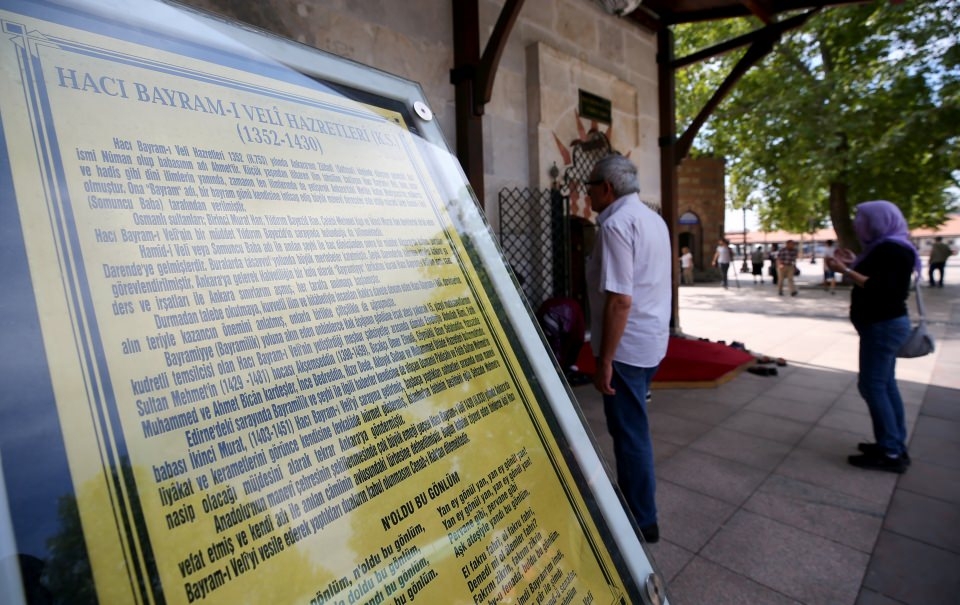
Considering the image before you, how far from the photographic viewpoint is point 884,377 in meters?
3.06

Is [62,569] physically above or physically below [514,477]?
above

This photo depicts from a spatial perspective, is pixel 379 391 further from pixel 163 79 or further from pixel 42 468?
pixel 163 79

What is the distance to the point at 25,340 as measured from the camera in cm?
55

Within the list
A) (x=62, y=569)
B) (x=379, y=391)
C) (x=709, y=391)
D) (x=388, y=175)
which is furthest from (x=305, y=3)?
(x=709, y=391)

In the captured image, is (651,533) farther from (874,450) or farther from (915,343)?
(915,343)

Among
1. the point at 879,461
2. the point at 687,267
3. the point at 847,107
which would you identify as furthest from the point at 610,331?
the point at 687,267

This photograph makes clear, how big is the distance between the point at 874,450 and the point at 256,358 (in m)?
4.01

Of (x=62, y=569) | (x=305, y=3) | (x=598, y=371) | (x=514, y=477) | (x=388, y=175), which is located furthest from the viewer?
(x=305, y=3)

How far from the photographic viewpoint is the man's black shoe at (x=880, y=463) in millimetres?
3199

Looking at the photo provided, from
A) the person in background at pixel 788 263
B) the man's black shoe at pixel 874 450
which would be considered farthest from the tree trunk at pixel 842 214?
the man's black shoe at pixel 874 450

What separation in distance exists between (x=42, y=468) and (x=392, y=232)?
0.62m

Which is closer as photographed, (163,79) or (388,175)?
(163,79)

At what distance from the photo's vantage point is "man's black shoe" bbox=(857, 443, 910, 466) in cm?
324

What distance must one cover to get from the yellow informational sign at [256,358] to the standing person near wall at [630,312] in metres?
1.32
